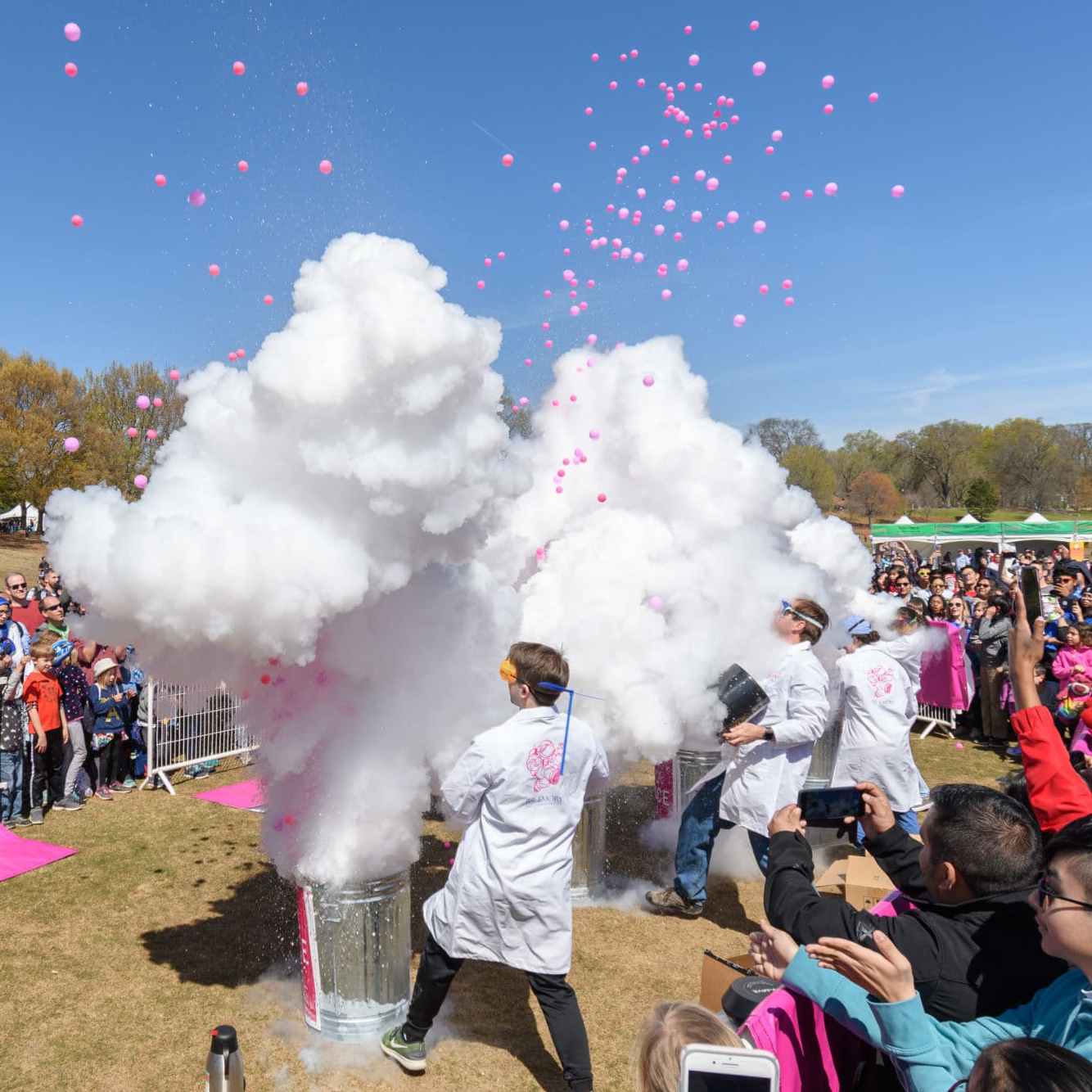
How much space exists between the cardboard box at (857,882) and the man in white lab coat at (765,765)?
432 mm

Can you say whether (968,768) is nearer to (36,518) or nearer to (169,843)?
(169,843)

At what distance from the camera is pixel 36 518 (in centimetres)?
3891

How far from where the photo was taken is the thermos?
323 cm

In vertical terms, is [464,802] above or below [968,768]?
above

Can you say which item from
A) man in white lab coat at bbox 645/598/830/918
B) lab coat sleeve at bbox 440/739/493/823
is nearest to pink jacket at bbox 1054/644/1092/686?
man in white lab coat at bbox 645/598/830/918

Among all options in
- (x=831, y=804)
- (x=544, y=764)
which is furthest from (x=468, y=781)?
(x=831, y=804)

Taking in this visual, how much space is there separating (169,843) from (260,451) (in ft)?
15.2

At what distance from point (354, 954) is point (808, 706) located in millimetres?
2988

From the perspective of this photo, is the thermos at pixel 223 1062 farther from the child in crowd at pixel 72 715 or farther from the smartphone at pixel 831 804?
the child in crowd at pixel 72 715

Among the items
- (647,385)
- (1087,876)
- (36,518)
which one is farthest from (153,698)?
(36,518)

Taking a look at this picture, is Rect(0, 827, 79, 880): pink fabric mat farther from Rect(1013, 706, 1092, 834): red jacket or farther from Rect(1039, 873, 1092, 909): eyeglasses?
Rect(1039, 873, 1092, 909): eyeglasses

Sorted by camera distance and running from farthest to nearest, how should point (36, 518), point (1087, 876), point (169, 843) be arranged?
point (36, 518)
point (169, 843)
point (1087, 876)

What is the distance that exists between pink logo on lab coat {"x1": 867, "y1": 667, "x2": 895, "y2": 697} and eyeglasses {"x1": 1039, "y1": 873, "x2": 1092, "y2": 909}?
178 inches

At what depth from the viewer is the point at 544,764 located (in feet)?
12.4
